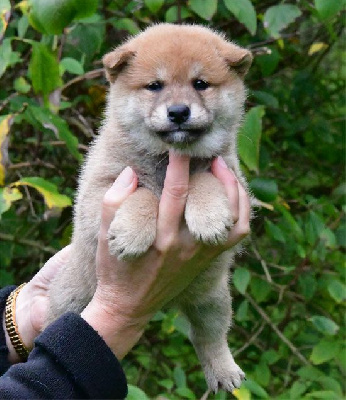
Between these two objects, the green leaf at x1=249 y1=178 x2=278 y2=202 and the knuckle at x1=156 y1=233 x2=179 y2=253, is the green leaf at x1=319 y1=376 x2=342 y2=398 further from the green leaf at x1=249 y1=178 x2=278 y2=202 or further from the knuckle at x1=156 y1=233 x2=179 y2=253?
the knuckle at x1=156 y1=233 x2=179 y2=253

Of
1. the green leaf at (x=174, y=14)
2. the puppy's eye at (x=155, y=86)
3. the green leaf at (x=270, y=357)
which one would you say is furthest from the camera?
the green leaf at (x=270, y=357)

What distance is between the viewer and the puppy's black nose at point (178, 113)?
2.30 meters

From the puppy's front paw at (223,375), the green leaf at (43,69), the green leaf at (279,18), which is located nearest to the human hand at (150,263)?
the puppy's front paw at (223,375)

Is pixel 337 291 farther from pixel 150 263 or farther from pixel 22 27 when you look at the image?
pixel 22 27

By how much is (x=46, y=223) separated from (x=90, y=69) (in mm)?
995

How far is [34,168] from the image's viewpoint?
4.04 m

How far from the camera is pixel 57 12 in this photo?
256cm

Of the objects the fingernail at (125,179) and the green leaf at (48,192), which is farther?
the green leaf at (48,192)

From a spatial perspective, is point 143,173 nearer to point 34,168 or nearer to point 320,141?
point 34,168

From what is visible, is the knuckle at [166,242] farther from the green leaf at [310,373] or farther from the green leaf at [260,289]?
the green leaf at [310,373]

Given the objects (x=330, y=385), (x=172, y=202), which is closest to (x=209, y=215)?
(x=172, y=202)

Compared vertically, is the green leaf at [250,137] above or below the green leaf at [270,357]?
above

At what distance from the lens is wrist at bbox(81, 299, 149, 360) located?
229cm

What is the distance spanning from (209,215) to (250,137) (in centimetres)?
77
